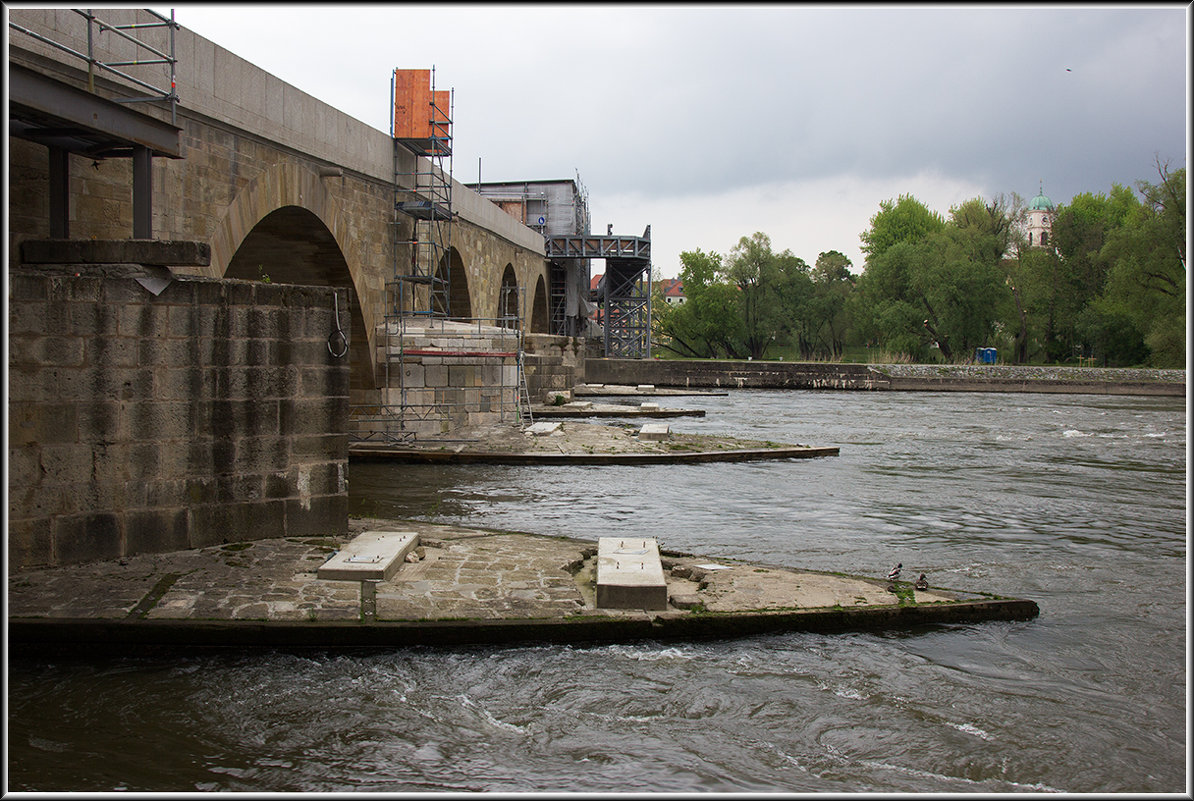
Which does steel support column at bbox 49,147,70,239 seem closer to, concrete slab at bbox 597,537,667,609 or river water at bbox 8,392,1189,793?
river water at bbox 8,392,1189,793

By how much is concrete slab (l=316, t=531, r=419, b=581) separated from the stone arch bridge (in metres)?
2.07

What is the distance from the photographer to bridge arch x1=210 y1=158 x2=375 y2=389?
12.8 meters

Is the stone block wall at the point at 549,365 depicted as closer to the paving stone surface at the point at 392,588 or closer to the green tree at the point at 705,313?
the paving stone surface at the point at 392,588

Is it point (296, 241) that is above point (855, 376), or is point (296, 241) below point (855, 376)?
above

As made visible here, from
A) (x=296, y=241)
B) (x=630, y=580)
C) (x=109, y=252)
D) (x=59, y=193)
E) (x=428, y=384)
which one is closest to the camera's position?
(x=630, y=580)

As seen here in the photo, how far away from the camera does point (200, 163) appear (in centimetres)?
1180

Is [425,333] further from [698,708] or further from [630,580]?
[698,708]

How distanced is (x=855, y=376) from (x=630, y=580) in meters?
42.7

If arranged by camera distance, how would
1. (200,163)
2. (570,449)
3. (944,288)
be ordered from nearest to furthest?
(200,163) < (570,449) < (944,288)

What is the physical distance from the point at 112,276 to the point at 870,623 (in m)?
5.94

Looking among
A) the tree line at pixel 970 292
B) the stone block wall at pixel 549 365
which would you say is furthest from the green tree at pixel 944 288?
the stone block wall at pixel 549 365

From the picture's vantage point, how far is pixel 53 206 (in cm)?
830

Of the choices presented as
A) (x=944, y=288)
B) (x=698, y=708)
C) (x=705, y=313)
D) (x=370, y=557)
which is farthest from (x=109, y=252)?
(x=705, y=313)

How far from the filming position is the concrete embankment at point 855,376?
152 ft
